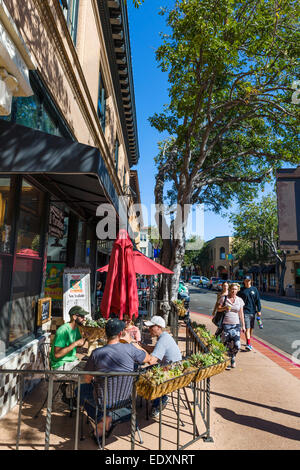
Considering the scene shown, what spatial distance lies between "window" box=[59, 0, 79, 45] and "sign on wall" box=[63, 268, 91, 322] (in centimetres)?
585

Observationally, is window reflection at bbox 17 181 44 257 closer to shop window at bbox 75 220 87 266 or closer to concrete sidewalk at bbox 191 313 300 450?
shop window at bbox 75 220 87 266

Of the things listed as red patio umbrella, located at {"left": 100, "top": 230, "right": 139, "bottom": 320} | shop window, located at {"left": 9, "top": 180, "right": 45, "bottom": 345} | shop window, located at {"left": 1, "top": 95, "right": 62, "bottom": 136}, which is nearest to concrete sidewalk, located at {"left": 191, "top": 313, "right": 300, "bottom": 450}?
red patio umbrella, located at {"left": 100, "top": 230, "right": 139, "bottom": 320}

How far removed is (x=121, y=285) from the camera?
5.27 m

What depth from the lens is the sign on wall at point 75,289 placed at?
8.18 meters

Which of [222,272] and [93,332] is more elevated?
[222,272]

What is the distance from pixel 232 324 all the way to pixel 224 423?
2.83 metres

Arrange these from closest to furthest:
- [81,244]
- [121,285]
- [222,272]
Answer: [121,285] < [81,244] < [222,272]

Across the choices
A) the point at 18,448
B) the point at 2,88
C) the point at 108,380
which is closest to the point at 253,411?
the point at 108,380

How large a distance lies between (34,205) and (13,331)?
2.24 metres

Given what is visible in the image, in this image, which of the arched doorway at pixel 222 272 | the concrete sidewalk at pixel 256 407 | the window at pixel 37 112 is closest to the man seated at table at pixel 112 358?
the concrete sidewalk at pixel 256 407

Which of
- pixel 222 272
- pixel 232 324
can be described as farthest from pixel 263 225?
pixel 222 272

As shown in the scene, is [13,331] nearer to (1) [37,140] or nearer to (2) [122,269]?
(2) [122,269]

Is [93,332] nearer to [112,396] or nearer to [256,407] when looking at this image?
[112,396]

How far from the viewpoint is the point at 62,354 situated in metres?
4.36
